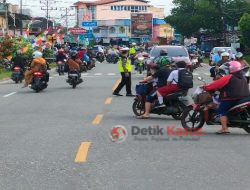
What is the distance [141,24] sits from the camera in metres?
134

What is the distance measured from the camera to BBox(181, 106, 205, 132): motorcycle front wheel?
12219 millimetres

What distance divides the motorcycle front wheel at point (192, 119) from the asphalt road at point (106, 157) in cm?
26

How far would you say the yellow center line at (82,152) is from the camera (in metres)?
9.27

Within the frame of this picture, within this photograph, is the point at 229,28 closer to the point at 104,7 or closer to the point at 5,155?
the point at 104,7

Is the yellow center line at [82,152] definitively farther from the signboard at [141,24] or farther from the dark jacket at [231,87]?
the signboard at [141,24]

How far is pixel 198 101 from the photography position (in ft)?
39.9

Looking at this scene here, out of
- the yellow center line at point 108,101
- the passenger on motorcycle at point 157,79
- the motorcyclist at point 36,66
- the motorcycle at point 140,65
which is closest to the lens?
the passenger on motorcycle at point 157,79

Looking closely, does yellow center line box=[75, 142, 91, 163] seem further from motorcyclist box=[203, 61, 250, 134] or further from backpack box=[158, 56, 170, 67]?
backpack box=[158, 56, 170, 67]

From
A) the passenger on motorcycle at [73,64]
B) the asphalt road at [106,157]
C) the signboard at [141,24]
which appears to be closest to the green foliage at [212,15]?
the signboard at [141,24]

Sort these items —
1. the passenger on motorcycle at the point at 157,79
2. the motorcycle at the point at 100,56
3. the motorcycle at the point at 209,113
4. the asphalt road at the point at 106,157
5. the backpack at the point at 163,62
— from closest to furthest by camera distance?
the asphalt road at the point at 106,157, the motorcycle at the point at 209,113, the passenger on motorcycle at the point at 157,79, the backpack at the point at 163,62, the motorcycle at the point at 100,56

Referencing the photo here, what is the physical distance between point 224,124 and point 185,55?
16.8 m

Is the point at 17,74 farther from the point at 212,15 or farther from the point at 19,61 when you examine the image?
the point at 212,15

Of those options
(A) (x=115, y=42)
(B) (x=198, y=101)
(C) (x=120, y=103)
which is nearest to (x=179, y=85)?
(B) (x=198, y=101)

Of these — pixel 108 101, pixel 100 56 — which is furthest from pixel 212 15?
pixel 108 101
